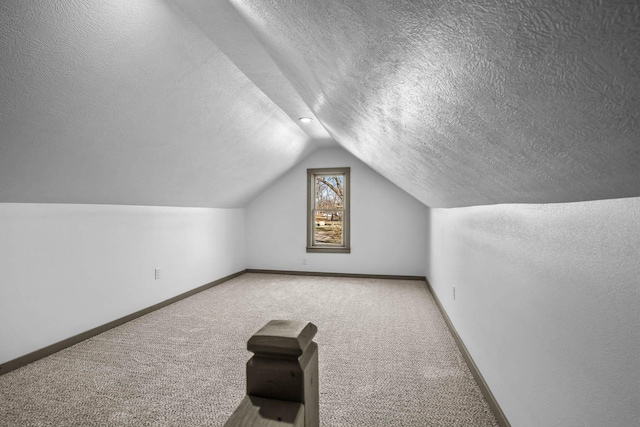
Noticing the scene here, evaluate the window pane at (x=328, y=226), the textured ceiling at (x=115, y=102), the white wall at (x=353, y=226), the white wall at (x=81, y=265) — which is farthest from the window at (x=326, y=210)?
the textured ceiling at (x=115, y=102)

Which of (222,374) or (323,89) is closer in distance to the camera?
(323,89)

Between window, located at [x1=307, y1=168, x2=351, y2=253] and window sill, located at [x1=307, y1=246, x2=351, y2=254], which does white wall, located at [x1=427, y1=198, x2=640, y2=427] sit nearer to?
window sill, located at [x1=307, y1=246, x2=351, y2=254]

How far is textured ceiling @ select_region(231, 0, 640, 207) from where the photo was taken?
36 cm

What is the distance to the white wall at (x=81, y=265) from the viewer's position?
2.26 metres

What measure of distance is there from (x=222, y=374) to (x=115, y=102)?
1.83m

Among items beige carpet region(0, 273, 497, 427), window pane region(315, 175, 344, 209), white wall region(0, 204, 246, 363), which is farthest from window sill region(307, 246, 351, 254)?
white wall region(0, 204, 246, 363)

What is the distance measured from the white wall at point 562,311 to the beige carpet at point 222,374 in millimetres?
421

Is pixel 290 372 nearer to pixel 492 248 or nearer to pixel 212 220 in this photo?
pixel 492 248

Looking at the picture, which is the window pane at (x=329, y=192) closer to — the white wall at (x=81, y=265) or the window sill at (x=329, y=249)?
the window sill at (x=329, y=249)

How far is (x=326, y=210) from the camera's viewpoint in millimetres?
5711

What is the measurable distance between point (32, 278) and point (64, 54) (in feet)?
5.59

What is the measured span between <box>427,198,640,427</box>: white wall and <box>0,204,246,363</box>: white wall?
3048 mm

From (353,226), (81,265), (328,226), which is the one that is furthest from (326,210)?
(81,265)

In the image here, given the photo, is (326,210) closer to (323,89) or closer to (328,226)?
(328,226)
